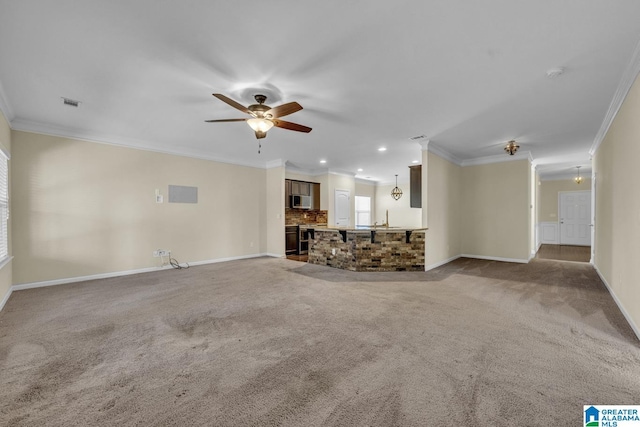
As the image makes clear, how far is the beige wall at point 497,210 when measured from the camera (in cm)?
651

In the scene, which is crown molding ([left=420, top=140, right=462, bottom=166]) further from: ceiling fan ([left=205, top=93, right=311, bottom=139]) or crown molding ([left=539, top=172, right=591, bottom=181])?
crown molding ([left=539, top=172, right=591, bottom=181])

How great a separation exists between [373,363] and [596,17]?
3069mm

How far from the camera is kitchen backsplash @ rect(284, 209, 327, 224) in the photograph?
28.6ft

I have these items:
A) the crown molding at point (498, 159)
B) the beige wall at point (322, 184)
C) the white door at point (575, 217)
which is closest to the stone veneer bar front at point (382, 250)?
the crown molding at point (498, 159)

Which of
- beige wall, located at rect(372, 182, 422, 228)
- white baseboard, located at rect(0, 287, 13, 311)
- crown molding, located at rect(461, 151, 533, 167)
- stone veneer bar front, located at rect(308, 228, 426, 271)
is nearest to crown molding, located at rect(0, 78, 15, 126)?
white baseboard, located at rect(0, 287, 13, 311)

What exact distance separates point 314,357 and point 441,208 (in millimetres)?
4983

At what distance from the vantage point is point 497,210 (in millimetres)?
6852

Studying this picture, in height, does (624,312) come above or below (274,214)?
below

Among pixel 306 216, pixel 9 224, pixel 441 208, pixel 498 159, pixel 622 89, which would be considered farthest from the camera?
pixel 306 216

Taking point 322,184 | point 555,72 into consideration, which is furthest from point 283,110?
point 322,184

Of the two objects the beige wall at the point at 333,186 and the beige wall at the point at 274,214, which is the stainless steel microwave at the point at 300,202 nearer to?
the beige wall at the point at 333,186

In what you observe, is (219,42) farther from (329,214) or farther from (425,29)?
(329,214)

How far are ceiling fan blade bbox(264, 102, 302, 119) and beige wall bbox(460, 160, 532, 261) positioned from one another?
577 centimetres

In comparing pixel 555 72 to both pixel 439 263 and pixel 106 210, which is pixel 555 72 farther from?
pixel 106 210
